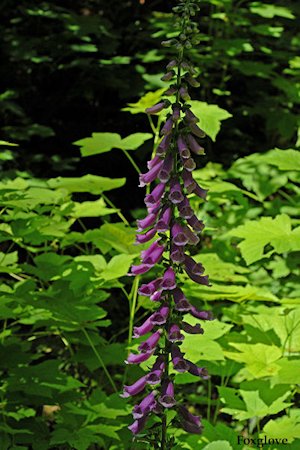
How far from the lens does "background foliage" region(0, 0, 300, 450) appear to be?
121 inches

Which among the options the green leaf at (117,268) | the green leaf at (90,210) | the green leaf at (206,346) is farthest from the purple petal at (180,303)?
the green leaf at (90,210)

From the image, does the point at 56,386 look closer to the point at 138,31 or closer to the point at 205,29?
the point at 138,31

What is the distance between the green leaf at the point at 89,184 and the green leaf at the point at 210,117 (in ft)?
2.01

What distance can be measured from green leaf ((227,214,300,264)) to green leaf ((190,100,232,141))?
0.71m

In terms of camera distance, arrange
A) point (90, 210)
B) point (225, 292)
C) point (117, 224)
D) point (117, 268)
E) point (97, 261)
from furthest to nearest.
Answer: point (90, 210) < point (117, 224) < point (97, 261) < point (225, 292) < point (117, 268)

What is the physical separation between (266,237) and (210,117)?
3.36ft

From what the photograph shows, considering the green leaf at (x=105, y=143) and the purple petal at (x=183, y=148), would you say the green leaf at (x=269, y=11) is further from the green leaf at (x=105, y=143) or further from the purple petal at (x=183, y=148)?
the purple petal at (x=183, y=148)

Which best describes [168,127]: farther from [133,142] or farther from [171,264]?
[133,142]

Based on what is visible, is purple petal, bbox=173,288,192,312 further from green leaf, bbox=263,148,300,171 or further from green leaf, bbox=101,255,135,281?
green leaf, bbox=263,148,300,171

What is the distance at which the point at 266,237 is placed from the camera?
3.43 meters

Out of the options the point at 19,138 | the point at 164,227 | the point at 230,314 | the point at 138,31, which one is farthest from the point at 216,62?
the point at 164,227

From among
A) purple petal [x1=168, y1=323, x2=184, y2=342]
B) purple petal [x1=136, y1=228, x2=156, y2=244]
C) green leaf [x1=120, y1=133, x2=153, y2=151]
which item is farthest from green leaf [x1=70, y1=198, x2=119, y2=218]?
purple petal [x1=168, y1=323, x2=184, y2=342]

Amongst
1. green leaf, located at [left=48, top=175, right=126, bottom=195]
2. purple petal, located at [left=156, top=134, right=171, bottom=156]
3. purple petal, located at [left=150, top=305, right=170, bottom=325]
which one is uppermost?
purple petal, located at [left=156, top=134, right=171, bottom=156]

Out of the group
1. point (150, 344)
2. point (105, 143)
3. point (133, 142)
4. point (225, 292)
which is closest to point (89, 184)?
point (105, 143)
